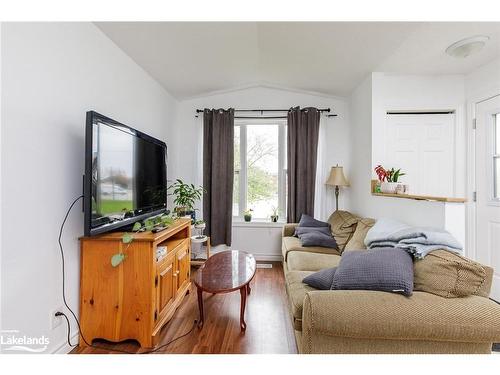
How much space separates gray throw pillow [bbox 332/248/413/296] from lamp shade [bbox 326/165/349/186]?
192 cm

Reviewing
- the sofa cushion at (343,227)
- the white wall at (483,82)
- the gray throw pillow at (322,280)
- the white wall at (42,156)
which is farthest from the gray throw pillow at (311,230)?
the white wall at (42,156)

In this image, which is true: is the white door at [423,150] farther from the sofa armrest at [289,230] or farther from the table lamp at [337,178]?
the sofa armrest at [289,230]

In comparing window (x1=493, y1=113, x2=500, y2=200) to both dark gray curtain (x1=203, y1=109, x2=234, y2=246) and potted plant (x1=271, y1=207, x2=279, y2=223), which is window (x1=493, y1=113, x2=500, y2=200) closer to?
potted plant (x1=271, y1=207, x2=279, y2=223)

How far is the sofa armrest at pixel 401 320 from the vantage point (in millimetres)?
1106

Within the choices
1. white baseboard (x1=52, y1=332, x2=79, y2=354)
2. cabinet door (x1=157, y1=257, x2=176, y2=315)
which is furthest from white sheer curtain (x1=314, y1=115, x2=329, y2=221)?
white baseboard (x1=52, y1=332, x2=79, y2=354)

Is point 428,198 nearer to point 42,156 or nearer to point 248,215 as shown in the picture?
point 248,215

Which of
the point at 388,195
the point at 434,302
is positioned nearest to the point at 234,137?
the point at 388,195

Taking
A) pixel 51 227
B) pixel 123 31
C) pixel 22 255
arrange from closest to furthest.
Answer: pixel 22 255, pixel 51 227, pixel 123 31

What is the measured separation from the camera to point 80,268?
5.63 feet

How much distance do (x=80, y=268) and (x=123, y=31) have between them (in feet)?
6.26

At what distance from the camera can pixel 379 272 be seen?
4.21ft

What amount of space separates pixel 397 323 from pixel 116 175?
1.93 metres

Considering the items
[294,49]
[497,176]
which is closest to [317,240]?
[497,176]
